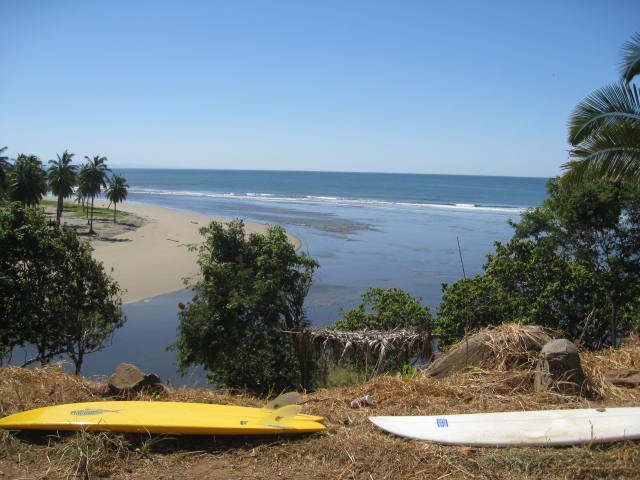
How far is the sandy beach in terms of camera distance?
1964 cm

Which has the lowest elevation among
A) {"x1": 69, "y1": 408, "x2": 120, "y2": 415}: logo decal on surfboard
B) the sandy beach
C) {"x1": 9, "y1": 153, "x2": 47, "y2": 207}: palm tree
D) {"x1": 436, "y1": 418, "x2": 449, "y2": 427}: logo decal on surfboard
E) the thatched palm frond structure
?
the sandy beach

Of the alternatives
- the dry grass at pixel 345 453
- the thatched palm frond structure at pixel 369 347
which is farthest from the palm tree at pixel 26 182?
the dry grass at pixel 345 453

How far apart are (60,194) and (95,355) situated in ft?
108

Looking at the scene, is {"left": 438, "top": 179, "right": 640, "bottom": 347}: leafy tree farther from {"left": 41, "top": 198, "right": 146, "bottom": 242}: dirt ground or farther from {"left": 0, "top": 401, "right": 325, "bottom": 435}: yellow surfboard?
{"left": 41, "top": 198, "right": 146, "bottom": 242}: dirt ground

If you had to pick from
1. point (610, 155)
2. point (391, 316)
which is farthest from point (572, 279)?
point (391, 316)

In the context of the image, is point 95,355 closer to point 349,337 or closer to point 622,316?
point 349,337

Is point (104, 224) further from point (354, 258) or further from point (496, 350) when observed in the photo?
point (496, 350)

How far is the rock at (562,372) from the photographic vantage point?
444 cm

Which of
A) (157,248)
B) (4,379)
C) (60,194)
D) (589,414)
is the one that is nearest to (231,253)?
(4,379)

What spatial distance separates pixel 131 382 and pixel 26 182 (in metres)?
35.3

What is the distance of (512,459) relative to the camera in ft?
11.1

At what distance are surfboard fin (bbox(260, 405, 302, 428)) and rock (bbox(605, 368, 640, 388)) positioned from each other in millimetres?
3303

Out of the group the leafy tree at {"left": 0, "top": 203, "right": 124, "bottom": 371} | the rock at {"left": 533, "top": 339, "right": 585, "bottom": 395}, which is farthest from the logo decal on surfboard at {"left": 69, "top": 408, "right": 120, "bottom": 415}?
the leafy tree at {"left": 0, "top": 203, "right": 124, "bottom": 371}

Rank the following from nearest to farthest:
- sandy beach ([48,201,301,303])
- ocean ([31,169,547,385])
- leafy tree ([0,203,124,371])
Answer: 1. leafy tree ([0,203,124,371])
2. ocean ([31,169,547,385])
3. sandy beach ([48,201,301,303])
